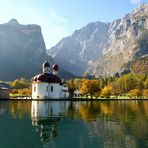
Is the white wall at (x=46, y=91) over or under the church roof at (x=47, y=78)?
under

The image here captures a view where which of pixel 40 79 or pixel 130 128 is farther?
pixel 40 79

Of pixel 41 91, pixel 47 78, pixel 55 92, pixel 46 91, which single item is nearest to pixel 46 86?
pixel 46 91

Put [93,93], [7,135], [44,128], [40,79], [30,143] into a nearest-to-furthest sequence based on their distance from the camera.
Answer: [30,143] → [7,135] → [44,128] → [40,79] → [93,93]

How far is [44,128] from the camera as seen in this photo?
49969 millimetres

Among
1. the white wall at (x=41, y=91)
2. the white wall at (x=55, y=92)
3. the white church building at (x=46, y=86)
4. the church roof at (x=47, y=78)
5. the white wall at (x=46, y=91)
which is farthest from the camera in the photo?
the white wall at (x=55, y=92)

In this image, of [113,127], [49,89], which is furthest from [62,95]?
[113,127]

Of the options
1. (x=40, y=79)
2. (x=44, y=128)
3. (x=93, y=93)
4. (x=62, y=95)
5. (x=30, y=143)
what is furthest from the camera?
(x=93, y=93)

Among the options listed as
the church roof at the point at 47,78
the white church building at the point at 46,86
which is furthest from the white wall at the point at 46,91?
the church roof at the point at 47,78

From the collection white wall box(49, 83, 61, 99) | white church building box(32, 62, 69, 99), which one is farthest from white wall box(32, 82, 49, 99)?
white wall box(49, 83, 61, 99)

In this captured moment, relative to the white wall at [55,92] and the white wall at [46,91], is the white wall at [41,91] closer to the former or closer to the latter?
the white wall at [46,91]

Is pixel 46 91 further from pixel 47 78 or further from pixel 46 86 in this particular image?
pixel 47 78

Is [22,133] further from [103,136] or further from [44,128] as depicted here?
[103,136]

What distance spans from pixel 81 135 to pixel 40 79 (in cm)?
11350

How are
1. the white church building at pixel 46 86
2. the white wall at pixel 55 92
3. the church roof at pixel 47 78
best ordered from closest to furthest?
the white church building at pixel 46 86 < the church roof at pixel 47 78 < the white wall at pixel 55 92
